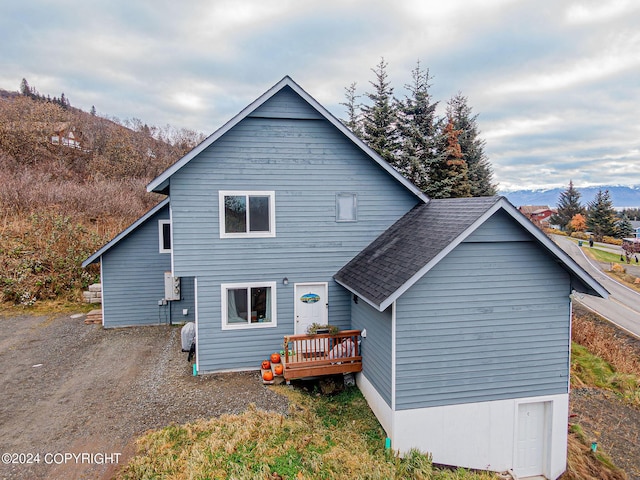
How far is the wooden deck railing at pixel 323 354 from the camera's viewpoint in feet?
28.4

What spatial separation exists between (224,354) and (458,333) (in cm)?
580

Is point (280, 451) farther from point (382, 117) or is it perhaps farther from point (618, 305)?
point (618, 305)

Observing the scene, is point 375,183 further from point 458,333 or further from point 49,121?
point 49,121

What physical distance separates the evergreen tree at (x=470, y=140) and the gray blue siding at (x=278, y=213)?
17.7 m

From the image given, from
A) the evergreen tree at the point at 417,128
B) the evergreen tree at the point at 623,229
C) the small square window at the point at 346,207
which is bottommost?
the evergreen tree at the point at 623,229

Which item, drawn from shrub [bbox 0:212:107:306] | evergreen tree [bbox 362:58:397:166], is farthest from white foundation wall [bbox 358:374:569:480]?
evergreen tree [bbox 362:58:397:166]

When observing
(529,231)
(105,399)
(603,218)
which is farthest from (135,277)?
(603,218)

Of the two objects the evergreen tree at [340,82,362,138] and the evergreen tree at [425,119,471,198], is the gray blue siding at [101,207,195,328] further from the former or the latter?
the evergreen tree at [340,82,362,138]

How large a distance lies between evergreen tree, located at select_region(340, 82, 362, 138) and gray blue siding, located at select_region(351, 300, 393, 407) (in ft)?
60.7

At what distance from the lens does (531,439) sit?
7.73 metres

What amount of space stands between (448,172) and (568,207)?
52.4 m

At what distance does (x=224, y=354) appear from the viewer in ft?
31.2

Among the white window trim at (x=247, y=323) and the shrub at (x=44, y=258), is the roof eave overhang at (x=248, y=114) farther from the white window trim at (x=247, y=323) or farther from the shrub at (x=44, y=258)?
the shrub at (x=44, y=258)

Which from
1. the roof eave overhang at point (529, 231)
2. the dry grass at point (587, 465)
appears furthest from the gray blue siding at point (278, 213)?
the dry grass at point (587, 465)
